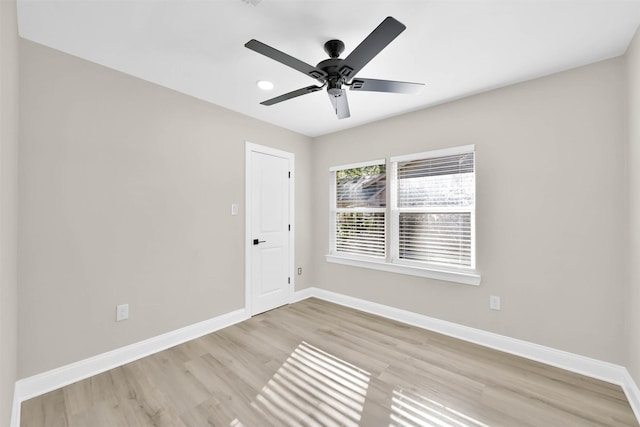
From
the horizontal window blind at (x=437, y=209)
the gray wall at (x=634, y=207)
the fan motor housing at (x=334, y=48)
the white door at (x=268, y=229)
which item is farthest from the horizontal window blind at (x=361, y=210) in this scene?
the gray wall at (x=634, y=207)

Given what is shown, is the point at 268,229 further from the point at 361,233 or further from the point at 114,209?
the point at 114,209

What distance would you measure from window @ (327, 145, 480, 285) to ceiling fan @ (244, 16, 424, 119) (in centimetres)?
131

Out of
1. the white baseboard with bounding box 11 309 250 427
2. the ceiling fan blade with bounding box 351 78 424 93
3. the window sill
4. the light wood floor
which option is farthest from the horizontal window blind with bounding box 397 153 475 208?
the white baseboard with bounding box 11 309 250 427

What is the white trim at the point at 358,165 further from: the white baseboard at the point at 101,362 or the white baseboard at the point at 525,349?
the white baseboard at the point at 101,362

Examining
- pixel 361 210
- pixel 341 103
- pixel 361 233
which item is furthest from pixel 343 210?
pixel 341 103

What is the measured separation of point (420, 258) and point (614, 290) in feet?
5.17

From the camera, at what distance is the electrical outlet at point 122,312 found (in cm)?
237

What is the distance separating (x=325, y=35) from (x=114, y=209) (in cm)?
224

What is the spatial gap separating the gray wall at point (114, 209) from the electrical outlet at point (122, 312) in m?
0.04

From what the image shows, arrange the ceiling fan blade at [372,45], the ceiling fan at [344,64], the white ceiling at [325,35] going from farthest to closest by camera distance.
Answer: the white ceiling at [325,35] < the ceiling fan at [344,64] < the ceiling fan blade at [372,45]

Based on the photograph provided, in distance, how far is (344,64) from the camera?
1.77 meters

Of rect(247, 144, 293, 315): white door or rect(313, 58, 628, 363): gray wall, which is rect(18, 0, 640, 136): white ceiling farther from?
rect(247, 144, 293, 315): white door

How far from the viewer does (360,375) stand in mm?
2242

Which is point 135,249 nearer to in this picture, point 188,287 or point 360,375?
point 188,287
